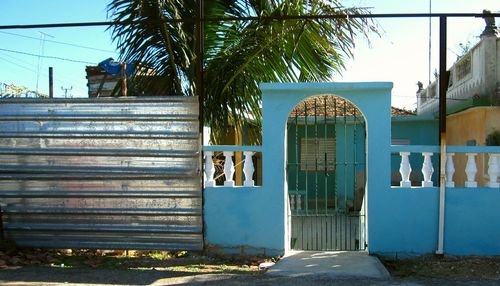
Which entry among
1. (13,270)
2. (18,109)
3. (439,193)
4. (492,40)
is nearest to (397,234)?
(439,193)

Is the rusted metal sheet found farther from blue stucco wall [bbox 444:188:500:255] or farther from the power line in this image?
blue stucco wall [bbox 444:188:500:255]

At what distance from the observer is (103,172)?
652cm

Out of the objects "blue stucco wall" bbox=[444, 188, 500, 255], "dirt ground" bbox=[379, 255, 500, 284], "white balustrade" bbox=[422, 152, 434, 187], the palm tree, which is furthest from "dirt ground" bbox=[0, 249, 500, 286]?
the palm tree

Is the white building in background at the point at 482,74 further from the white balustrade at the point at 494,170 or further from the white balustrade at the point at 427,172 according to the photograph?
the white balustrade at the point at 427,172

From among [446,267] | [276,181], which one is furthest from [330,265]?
[446,267]

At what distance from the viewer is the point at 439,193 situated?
6.27 m

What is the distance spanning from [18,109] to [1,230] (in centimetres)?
161

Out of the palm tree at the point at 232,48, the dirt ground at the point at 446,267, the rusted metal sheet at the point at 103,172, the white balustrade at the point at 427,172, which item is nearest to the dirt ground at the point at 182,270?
the dirt ground at the point at 446,267

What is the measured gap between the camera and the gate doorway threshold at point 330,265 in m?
5.58

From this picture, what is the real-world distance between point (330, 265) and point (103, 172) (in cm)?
304

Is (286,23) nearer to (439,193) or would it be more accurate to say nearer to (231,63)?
(231,63)

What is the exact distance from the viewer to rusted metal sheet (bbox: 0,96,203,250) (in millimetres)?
6469

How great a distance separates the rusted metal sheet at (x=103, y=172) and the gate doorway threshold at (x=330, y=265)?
4.05ft

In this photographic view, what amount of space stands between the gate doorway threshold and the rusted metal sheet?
4.05ft
